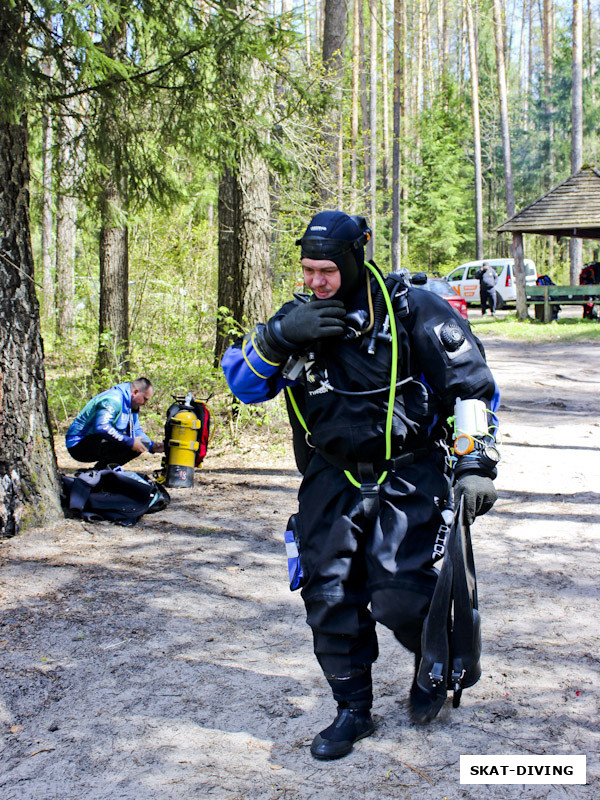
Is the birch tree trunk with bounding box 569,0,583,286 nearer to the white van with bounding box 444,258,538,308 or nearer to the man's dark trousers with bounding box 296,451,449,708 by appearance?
the white van with bounding box 444,258,538,308

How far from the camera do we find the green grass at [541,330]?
19609 mm


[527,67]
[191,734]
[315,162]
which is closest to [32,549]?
[191,734]

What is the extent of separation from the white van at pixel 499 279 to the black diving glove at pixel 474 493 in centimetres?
2634

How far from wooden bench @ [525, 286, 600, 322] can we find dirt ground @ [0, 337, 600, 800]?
662 inches

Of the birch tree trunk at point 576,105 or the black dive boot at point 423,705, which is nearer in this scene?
the black dive boot at point 423,705

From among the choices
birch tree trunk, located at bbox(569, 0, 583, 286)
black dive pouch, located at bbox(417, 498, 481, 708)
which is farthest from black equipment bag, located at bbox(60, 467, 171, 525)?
birch tree trunk, located at bbox(569, 0, 583, 286)

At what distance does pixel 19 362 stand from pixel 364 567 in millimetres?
3498

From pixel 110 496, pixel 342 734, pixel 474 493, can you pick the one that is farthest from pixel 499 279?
pixel 342 734

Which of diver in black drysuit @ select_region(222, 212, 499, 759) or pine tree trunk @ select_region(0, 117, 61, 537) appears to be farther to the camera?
pine tree trunk @ select_region(0, 117, 61, 537)

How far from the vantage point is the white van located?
29.5m

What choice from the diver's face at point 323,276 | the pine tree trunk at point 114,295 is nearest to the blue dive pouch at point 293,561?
the diver's face at point 323,276

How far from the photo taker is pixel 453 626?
2.97m

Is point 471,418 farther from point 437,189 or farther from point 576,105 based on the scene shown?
point 437,189

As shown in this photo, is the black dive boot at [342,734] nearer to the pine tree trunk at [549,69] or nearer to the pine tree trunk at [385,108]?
the pine tree trunk at [385,108]
